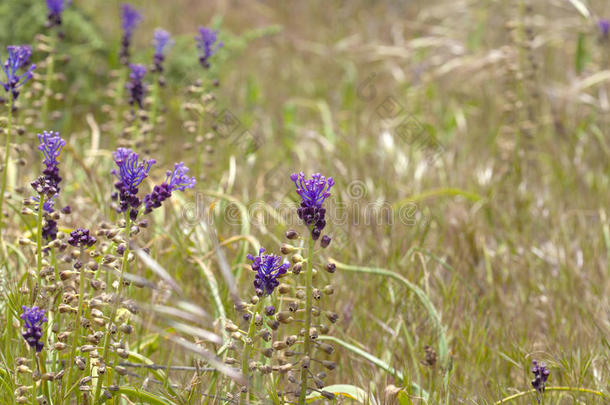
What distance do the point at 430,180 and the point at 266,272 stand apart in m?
2.21

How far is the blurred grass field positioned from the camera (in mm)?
1983

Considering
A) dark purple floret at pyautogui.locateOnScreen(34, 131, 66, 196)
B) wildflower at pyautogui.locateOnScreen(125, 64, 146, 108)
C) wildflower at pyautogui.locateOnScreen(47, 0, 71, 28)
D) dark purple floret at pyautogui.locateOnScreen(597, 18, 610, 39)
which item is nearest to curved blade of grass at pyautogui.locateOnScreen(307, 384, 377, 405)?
dark purple floret at pyautogui.locateOnScreen(34, 131, 66, 196)

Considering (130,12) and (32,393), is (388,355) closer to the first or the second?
(32,393)

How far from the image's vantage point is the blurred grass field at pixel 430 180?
6.51ft

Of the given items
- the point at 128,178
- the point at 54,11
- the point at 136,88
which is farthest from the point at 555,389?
the point at 54,11

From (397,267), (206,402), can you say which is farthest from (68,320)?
(397,267)

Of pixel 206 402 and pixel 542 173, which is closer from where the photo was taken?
pixel 206 402

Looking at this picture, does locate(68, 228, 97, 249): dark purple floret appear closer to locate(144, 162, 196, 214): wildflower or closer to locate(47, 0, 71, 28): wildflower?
locate(144, 162, 196, 214): wildflower

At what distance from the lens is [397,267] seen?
7.83 ft

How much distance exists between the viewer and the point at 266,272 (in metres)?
1.35

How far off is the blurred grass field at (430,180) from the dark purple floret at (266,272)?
1.13ft

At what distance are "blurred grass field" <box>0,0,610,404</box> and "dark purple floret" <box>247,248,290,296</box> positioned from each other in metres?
0.35

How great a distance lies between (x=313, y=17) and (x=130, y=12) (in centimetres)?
467

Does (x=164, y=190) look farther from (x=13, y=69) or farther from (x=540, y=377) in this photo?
(x=540, y=377)
